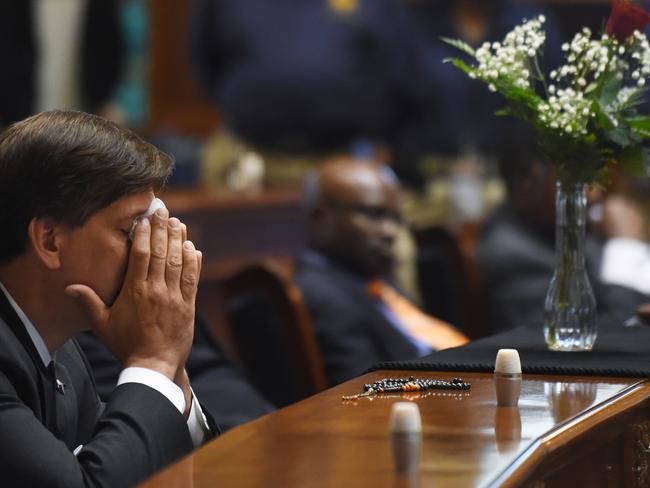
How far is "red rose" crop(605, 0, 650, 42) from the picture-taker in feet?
8.86

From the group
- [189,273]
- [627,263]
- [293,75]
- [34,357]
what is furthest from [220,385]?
[293,75]

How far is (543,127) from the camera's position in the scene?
8.98ft

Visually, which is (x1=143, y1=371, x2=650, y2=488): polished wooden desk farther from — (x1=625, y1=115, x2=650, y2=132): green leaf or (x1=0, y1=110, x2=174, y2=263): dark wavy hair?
(x1=625, y1=115, x2=650, y2=132): green leaf

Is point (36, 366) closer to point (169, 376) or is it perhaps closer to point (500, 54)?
point (169, 376)

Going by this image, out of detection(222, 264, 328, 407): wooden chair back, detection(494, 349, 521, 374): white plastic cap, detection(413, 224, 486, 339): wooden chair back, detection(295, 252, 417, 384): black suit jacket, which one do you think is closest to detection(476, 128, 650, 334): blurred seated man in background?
detection(413, 224, 486, 339): wooden chair back

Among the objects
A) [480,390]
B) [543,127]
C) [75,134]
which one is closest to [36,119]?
[75,134]

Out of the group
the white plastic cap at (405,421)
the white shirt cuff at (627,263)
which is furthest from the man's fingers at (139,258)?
the white shirt cuff at (627,263)

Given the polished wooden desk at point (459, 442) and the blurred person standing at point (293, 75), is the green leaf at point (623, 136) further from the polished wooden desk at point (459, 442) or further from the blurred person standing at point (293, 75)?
the blurred person standing at point (293, 75)

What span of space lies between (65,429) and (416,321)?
2.57 m

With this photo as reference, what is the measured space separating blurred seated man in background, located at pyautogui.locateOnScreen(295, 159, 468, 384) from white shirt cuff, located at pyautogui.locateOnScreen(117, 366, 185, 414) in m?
2.10

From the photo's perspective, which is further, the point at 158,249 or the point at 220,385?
the point at 220,385

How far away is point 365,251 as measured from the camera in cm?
466

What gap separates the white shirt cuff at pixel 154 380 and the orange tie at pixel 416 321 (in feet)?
7.82

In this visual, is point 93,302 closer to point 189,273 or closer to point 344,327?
point 189,273
